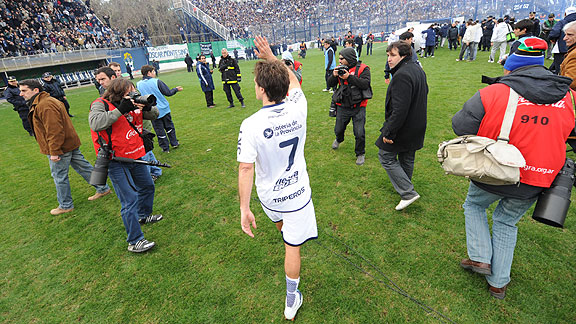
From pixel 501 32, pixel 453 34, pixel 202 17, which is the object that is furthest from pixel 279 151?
pixel 202 17

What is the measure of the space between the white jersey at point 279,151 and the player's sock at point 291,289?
635 mm

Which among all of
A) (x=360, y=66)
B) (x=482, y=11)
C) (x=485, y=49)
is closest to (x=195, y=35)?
(x=485, y=49)

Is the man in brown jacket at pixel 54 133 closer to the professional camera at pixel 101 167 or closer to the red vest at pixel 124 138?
the red vest at pixel 124 138

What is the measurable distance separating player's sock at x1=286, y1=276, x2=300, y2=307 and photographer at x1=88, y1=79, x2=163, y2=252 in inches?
79.2

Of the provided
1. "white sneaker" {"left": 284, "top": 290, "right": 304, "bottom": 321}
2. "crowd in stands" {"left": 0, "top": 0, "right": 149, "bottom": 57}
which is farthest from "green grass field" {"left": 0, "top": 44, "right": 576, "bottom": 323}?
"crowd in stands" {"left": 0, "top": 0, "right": 149, "bottom": 57}

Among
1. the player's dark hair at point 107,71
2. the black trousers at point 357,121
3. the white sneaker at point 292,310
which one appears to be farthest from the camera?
the black trousers at point 357,121

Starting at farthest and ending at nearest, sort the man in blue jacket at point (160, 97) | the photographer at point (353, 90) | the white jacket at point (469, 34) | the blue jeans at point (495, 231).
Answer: the white jacket at point (469, 34)
the man in blue jacket at point (160, 97)
the photographer at point (353, 90)
the blue jeans at point (495, 231)

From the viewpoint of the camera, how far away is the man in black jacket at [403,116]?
3111 millimetres

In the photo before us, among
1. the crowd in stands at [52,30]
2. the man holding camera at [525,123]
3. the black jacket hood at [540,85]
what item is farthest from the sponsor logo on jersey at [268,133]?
the crowd in stands at [52,30]

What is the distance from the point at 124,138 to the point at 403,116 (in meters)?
3.25

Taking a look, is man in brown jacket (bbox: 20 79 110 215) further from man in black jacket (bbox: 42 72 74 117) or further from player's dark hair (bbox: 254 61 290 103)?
man in black jacket (bbox: 42 72 74 117)

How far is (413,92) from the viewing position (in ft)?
10.3

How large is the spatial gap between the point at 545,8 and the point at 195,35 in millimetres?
71978

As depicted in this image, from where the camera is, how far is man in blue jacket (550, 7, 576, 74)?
6117mm
